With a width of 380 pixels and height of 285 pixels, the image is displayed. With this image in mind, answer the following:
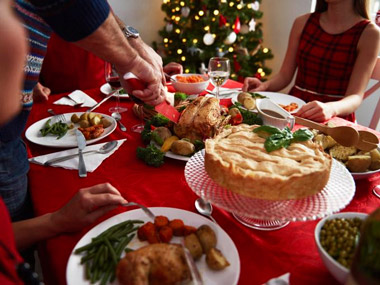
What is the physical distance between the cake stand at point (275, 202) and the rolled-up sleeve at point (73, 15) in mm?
628

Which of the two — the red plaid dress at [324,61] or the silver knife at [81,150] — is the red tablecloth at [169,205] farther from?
the red plaid dress at [324,61]

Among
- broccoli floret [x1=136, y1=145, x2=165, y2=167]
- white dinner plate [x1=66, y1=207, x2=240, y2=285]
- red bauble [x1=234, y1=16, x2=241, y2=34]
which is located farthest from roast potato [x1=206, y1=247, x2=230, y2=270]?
red bauble [x1=234, y1=16, x2=241, y2=34]

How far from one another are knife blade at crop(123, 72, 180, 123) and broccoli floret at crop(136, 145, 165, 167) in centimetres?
24

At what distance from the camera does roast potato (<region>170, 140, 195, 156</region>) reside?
1.41m

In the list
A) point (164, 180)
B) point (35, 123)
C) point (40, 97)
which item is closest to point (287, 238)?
point (164, 180)

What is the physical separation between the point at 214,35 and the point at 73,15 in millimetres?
3609

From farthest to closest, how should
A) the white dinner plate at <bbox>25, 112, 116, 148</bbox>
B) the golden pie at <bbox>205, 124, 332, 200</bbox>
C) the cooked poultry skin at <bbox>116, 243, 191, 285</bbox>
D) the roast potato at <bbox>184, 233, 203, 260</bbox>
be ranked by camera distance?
the white dinner plate at <bbox>25, 112, 116, 148</bbox> < the golden pie at <bbox>205, 124, 332, 200</bbox> < the roast potato at <bbox>184, 233, 203, 260</bbox> < the cooked poultry skin at <bbox>116, 243, 191, 285</bbox>

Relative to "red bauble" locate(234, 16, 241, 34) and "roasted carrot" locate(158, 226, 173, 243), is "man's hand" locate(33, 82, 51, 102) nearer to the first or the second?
"roasted carrot" locate(158, 226, 173, 243)

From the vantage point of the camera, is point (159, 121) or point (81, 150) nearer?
point (81, 150)

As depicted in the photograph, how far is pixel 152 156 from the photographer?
1393mm

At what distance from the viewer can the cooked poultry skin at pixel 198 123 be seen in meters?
1.50

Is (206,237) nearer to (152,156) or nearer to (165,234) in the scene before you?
(165,234)

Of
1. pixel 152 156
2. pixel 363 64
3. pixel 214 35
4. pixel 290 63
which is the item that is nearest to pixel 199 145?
pixel 152 156

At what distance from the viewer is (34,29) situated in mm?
1330
